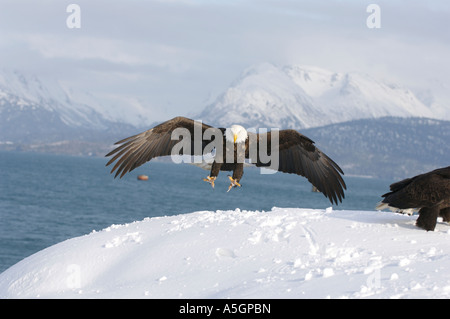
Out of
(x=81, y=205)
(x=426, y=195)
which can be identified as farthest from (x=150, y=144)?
(x=81, y=205)

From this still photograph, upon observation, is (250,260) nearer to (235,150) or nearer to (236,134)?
(235,150)

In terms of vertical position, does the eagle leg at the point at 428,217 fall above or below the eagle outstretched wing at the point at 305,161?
below

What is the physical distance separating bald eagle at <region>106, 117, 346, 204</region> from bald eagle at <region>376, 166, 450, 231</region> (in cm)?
122

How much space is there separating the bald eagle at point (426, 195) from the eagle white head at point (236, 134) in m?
2.70

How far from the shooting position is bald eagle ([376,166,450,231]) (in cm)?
914

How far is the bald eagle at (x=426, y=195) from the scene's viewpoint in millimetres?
9141

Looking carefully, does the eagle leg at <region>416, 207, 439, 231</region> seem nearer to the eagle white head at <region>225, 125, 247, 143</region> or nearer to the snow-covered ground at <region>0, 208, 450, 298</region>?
the snow-covered ground at <region>0, 208, 450, 298</region>

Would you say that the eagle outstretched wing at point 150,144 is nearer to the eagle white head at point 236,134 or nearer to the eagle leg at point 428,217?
the eagle white head at point 236,134

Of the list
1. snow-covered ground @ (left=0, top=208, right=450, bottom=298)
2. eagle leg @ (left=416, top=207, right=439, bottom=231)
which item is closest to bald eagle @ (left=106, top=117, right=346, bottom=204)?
snow-covered ground @ (left=0, top=208, right=450, bottom=298)

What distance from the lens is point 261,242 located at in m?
9.71

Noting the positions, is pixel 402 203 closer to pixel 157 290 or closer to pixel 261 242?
pixel 261 242

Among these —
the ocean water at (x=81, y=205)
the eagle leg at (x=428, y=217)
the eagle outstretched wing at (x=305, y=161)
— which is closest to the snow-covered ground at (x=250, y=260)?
the eagle leg at (x=428, y=217)

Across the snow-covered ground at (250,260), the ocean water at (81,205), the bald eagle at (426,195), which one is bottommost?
the ocean water at (81,205)
